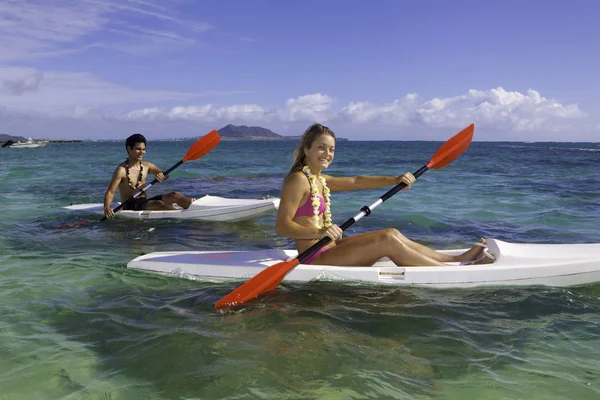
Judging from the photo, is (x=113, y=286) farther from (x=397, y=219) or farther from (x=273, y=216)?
(x=397, y=219)

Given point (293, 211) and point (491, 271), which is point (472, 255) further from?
point (293, 211)

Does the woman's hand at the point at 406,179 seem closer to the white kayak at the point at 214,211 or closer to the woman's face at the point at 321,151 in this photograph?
the woman's face at the point at 321,151

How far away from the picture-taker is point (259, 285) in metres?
4.47

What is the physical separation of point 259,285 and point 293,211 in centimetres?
74

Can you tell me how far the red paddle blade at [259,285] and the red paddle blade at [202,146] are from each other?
5.27 m

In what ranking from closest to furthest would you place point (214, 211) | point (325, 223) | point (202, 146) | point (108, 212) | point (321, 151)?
1. point (321, 151)
2. point (325, 223)
3. point (108, 212)
4. point (214, 211)
5. point (202, 146)

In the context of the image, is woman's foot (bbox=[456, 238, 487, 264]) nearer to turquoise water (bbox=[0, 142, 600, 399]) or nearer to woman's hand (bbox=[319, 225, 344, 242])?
turquoise water (bbox=[0, 142, 600, 399])

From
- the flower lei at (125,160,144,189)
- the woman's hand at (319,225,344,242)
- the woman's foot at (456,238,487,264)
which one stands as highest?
the flower lei at (125,160,144,189)

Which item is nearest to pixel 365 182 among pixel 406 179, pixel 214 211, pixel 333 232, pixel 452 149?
pixel 406 179

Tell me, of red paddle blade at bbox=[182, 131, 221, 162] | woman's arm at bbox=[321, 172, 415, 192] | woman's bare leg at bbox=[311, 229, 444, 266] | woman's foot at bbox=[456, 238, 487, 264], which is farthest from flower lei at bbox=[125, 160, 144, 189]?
woman's foot at bbox=[456, 238, 487, 264]

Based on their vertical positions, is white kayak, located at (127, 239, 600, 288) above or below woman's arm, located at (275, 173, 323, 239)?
below

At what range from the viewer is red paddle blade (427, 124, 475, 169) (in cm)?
594

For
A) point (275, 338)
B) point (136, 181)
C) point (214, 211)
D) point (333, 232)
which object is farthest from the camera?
point (136, 181)

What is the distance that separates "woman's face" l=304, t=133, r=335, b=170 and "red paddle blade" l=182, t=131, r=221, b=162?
5282 millimetres
